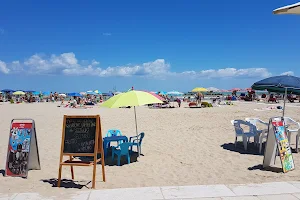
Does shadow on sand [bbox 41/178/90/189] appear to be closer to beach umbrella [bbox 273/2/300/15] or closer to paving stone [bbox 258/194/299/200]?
paving stone [bbox 258/194/299/200]

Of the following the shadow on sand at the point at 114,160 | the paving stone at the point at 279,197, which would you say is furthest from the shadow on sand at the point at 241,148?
the paving stone at the point at 279,197

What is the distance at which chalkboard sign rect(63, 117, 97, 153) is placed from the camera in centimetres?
473

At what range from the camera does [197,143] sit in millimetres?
8414

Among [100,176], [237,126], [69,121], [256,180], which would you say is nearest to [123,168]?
[100,176]

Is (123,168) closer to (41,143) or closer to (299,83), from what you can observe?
(41,143)

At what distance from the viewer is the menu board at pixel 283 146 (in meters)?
5.42

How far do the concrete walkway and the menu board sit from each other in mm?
1159

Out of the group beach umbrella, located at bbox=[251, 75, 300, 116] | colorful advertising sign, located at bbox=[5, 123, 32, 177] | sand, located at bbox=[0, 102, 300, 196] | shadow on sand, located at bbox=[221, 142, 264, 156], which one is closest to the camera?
sand, located at bbox=[0, 102, 300, 196]

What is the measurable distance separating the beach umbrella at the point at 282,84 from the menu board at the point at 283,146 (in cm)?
159

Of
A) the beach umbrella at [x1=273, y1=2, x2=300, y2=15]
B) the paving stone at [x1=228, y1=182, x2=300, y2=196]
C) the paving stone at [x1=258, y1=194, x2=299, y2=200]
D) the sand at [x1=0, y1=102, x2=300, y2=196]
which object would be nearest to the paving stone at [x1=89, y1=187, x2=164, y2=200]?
the sand at [x1=0, y1=102, x2=300, y2=196]

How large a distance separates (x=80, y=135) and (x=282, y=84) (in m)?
5.30

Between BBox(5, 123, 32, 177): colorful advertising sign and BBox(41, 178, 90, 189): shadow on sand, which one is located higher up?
BBox(5, 123, 32, 177): colorful advertising sign

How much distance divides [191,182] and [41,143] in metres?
5.61

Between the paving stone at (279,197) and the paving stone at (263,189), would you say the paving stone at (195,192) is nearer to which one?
the paving stone at (263,189)
